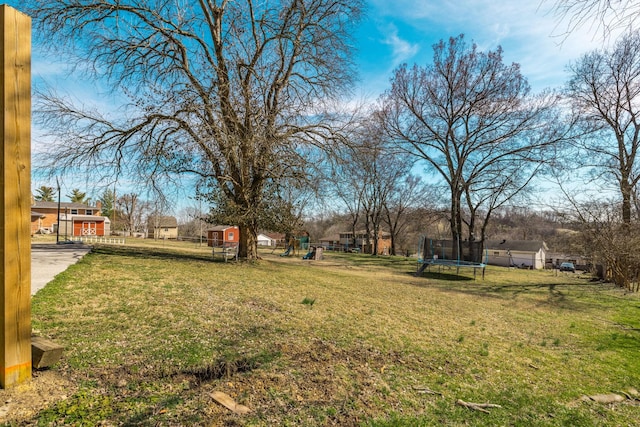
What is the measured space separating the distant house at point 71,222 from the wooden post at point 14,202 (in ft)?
128

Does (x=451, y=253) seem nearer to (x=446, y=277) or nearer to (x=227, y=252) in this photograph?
(x=446, y=277)

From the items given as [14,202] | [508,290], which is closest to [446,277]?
[508,290]

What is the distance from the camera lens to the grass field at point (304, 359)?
111 inches

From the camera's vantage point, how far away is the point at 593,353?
5730 mm

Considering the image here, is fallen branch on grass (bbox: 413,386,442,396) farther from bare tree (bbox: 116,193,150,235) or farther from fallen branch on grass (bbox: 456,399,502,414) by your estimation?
bare tree (bbox: 116,193,150,235)

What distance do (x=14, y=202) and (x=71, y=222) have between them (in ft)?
146

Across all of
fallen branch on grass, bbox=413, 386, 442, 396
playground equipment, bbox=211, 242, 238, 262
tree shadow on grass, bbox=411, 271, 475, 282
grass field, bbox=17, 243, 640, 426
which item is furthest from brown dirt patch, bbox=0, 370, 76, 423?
tree shadow on grass, bbox=411, 271, 475, 282

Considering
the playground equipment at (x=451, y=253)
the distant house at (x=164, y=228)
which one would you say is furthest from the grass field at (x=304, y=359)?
the distant house at (x=164, y=228)

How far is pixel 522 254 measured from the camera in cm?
5362

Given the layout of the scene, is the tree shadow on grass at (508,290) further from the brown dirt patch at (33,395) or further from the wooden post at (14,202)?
the wooden post at (14,202)

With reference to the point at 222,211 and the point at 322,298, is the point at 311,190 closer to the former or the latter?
the point at 222,211

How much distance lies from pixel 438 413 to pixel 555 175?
19495 mm

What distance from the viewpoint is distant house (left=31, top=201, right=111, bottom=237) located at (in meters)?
37.7

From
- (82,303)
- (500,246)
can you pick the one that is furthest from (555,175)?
(500,246)
